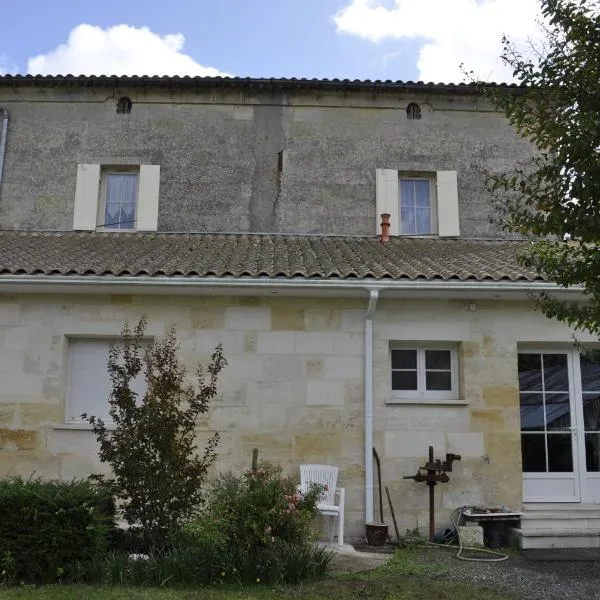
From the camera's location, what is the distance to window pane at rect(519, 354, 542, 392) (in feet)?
30.0

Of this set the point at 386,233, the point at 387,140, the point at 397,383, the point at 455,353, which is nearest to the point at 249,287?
the point at 397,383

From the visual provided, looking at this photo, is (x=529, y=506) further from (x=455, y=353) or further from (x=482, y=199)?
(x=482, y=199)

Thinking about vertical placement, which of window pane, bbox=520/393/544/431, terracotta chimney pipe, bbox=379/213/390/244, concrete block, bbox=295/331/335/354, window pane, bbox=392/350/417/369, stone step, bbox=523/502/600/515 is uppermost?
terracotta chimney pipe, bbox=379/213/390/244

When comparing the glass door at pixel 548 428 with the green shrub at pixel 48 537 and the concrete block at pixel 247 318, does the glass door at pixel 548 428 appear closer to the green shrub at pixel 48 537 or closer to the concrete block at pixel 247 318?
the concrete block at pixel 247 318

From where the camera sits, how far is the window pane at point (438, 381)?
29.8 feet

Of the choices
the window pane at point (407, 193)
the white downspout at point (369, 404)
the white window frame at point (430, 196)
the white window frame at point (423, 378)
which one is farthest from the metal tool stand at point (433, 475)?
the window pane at point (407, 193)

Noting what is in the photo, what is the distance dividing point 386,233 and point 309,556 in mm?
7332

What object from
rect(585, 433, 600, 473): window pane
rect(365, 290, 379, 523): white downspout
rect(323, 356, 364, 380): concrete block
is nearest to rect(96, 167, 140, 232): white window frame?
rect(323, 356, 364, 380): concrete block

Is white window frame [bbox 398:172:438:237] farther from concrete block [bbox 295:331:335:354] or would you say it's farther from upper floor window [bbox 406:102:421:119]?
concrete block [bbox 295:331:335:354]

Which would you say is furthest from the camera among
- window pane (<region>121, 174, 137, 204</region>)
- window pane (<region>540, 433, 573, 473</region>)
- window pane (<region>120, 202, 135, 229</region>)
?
window pane (<region>121, 174, 137, 204</region>)

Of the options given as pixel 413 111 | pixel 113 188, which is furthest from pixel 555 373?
pixel 113 188

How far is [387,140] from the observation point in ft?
43.2

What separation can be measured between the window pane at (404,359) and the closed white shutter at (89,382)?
334cm

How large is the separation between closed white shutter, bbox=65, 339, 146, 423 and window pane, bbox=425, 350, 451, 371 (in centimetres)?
379
